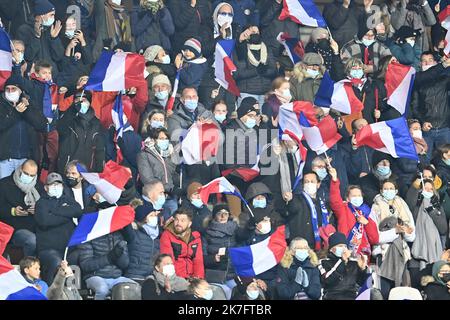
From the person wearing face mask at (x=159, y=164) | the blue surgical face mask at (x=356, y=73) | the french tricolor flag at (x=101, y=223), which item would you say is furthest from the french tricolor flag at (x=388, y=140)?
the french tricolor flag at (x=101, y=223)

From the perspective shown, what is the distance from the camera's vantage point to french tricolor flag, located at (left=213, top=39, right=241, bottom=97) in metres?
28.6

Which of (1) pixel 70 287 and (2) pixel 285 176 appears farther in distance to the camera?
(2) pixel 285 176

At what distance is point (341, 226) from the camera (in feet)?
89.7

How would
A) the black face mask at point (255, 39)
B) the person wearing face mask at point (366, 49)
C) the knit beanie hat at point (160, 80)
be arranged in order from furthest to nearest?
the person wearing face mask at point (366, 49) < the black face mask at point (255, 39) < the knit beanie hat at point (160, 80)

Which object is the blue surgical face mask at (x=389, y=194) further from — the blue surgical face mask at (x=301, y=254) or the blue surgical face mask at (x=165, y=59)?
the blue surgical face mask at (x=165, y=59)

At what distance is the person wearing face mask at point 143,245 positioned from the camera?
85.1ft

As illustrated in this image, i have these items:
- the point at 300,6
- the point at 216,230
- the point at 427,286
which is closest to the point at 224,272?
the point at 216,230

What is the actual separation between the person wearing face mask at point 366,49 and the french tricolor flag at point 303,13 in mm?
475

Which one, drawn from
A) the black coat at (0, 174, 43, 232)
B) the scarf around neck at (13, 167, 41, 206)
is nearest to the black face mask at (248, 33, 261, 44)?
the scarf around neck at (13, 167, 41, 206)

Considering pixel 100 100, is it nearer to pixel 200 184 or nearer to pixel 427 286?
pixel 200 184

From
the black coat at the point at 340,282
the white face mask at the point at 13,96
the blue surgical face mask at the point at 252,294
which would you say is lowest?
the black coat at the point at 340,282

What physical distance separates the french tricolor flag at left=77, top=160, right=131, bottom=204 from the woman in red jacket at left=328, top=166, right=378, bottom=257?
2664 mm

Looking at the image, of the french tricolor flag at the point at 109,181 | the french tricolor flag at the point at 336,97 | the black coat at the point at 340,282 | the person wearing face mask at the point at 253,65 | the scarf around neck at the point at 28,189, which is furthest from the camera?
the person wearing face mask at the point at 253,65
